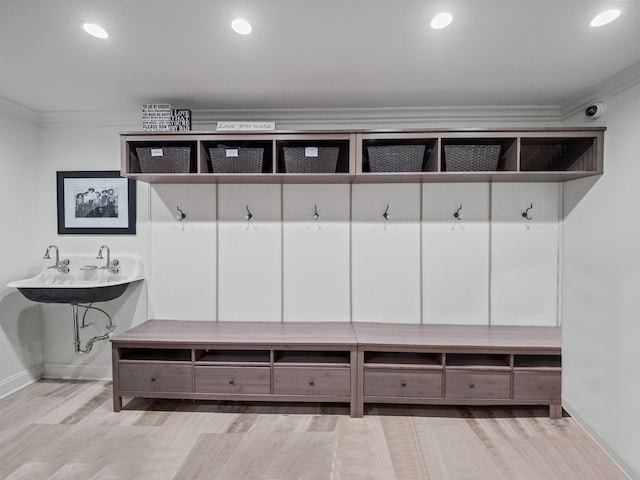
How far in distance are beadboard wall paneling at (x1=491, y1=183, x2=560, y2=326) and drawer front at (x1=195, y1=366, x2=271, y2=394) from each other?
190 cm

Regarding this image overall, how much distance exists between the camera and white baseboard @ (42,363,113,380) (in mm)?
3102

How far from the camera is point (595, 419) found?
2.19 m

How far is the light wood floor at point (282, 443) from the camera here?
1.97 metres

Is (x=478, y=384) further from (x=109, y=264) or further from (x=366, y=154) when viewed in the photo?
(x=109, y=264)

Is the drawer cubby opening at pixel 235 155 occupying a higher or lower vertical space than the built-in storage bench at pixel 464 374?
higher

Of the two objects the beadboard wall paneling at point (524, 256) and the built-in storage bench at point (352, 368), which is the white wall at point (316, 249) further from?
the built-in storage bench at point (352, 368)

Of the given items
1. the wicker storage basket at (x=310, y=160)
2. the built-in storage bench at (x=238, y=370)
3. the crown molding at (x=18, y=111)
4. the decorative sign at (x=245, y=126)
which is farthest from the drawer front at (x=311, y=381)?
the crown molding at (x=18, y=111)

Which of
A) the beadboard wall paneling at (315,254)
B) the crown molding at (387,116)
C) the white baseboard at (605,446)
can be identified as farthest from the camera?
the beadboard wall paneling at (315,254)

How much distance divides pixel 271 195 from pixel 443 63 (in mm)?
1586

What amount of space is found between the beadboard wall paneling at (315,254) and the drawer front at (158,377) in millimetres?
889

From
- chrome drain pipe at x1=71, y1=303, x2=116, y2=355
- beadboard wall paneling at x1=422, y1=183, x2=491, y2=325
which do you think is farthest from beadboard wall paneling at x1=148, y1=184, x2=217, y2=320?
beadboard wall paneling at x1=422, y1=183, x2=491, y2=325

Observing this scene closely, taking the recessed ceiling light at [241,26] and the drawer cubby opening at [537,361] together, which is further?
the drawer cubby opening at [537,361]

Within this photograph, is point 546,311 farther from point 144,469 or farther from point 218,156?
point 144,469

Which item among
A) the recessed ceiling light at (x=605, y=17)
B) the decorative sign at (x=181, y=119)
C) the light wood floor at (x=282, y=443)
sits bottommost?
the light wood floor at (x=282, y=443)
